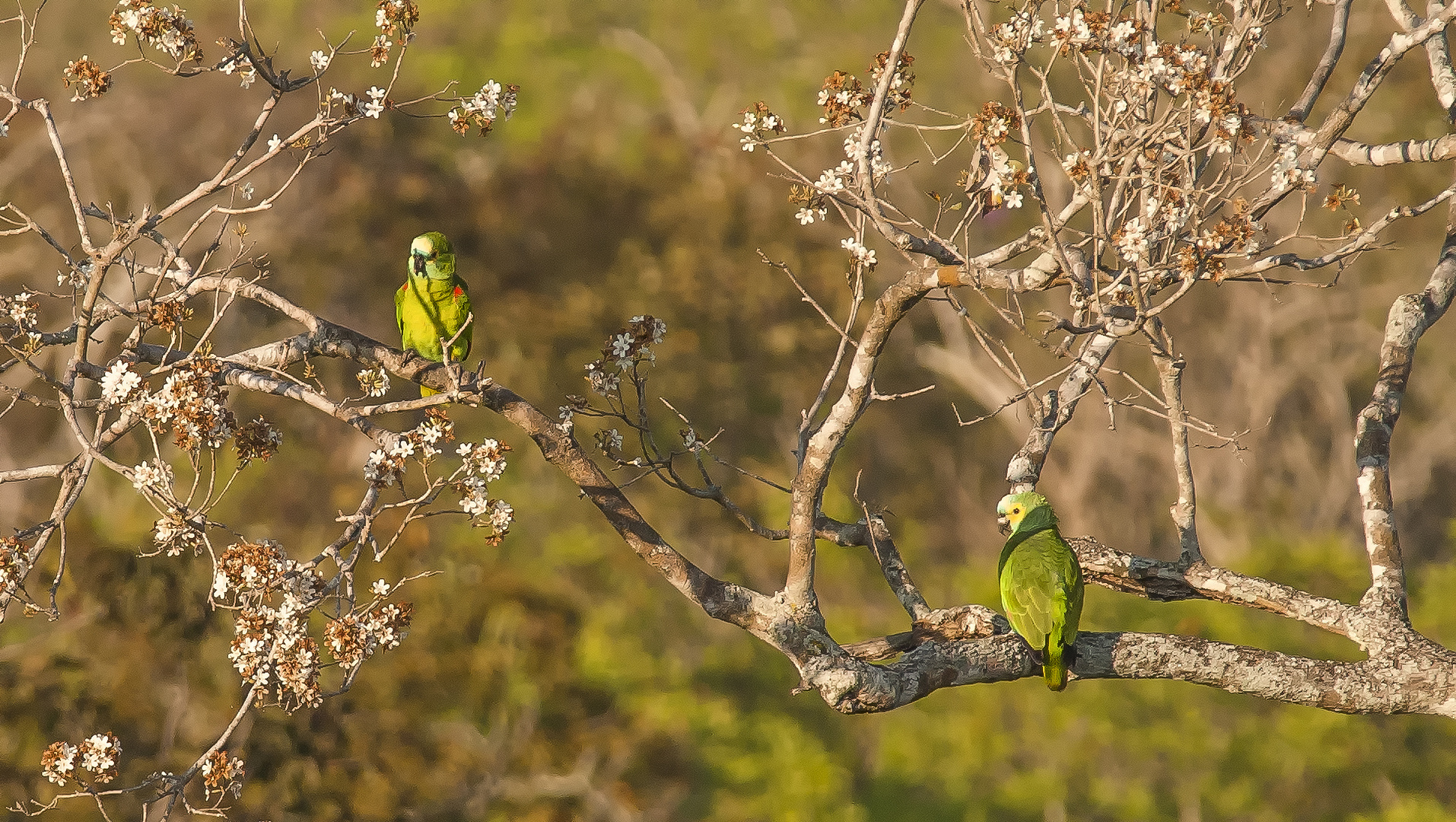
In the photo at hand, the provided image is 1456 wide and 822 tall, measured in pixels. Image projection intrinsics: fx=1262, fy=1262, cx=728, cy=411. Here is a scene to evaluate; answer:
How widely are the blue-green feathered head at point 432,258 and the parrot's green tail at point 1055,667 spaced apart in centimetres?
321

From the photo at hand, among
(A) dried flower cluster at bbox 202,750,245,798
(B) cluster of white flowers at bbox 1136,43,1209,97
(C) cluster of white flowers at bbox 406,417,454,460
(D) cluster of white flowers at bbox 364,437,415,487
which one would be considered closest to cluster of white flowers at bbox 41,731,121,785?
(A) dried flower cluster at bbox 202,750,245,798

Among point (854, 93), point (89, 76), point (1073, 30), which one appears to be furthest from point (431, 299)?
point (1073, 30)

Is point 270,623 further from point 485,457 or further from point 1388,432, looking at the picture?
point 1388,432

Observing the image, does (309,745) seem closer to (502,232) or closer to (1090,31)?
(1090,31)

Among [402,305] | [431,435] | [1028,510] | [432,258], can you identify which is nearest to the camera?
[431,435]

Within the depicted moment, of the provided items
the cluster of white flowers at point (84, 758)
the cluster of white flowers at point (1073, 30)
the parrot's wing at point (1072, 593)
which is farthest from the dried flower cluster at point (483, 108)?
the parrot's wing at point (1072, 593)

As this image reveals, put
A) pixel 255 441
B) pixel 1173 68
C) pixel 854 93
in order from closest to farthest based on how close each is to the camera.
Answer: pixel 1173 68, pixel 255 441, pixel 854 93

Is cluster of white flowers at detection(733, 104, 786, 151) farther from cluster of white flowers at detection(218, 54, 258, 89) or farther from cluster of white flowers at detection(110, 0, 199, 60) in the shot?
cluster of white flowers at detection(110, 0, 199, 60)

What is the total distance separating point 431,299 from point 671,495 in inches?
429

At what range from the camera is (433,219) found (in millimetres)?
17078

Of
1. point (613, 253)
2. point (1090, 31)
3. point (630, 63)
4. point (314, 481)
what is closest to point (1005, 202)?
point (1090, 31)

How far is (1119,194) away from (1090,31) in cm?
78

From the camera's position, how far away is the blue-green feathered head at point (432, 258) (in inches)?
231

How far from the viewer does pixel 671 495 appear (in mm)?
16750
